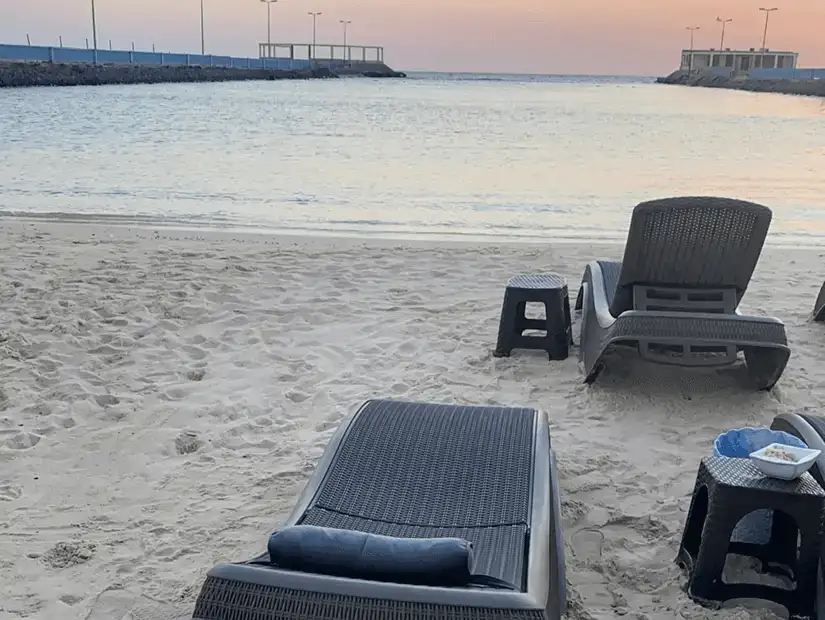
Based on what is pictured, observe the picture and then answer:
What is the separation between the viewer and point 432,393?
4.49 metres

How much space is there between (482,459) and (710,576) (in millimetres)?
823

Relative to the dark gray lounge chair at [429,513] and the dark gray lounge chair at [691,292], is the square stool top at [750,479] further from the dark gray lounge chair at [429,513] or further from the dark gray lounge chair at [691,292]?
the dark gray lounge chair at [691,292]

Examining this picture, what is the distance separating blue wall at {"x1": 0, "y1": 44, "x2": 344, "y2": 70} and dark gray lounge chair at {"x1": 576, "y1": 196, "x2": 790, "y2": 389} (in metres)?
59.9

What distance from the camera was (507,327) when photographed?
5.02 metres

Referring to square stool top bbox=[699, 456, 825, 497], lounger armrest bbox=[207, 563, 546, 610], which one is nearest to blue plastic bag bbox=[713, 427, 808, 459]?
square stool top bbox=[699, 456, 825, 497]

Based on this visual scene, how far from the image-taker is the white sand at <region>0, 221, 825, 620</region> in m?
2.89

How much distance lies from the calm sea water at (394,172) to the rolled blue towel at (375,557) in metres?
8.39

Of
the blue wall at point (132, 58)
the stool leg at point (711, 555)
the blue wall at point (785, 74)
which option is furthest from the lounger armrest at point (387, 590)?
the blue wall at point (785, 74)

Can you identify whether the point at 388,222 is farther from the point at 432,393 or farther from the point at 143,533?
the point at 143,533

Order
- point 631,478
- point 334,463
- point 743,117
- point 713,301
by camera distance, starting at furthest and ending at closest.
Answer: point 743,117 < point 713,301 < point 631,478 < point 334,463

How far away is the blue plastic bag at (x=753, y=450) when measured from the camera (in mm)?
2824

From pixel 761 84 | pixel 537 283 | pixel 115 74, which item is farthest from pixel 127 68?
pixel 537 283

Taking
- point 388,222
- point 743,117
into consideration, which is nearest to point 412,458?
point 388,222

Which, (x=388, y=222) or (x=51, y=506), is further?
(x=388, y=222)
